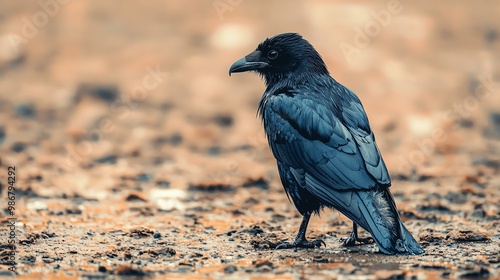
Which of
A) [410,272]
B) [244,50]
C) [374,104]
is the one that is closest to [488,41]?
[374,104]

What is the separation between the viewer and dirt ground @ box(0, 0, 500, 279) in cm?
717

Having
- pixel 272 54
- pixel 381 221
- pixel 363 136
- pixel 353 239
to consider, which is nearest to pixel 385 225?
pixel 381 221

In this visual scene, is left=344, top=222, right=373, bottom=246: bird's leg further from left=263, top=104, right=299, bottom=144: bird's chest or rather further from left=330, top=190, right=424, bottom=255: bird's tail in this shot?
left=263, top=104, right=299, bottom=144: bird's chest

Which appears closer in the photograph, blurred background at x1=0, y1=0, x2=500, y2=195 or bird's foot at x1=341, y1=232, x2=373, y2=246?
bird's foot at x1=341, y1=232, x2=373, y2=246

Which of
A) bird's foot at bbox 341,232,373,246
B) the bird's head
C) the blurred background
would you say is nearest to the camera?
bird's foot at bbox 341,232,373,246

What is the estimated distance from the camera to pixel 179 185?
1030 centimetres

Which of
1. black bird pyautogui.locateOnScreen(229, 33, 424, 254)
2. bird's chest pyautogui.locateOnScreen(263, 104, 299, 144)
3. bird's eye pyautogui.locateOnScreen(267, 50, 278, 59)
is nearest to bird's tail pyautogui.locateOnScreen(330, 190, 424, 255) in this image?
black bird pyautogui.locateOnScreen(229, 33, 424, 254)

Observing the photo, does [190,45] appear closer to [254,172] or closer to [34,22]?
[34,22]

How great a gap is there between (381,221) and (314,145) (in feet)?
2.77

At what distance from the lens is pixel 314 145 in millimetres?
7441

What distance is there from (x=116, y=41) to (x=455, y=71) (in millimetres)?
4807

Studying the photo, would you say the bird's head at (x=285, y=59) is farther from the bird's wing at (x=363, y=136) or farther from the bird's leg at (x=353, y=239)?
the bird's leg at (x=353, y=239)

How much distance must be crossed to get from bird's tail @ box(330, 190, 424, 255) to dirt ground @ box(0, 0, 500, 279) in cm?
12

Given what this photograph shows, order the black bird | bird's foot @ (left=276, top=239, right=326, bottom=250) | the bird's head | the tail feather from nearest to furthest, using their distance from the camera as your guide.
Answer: the tail feather
the black bird
bird's foot @ (left=276, top=239, right=326, bottom=250)
the bird's head
